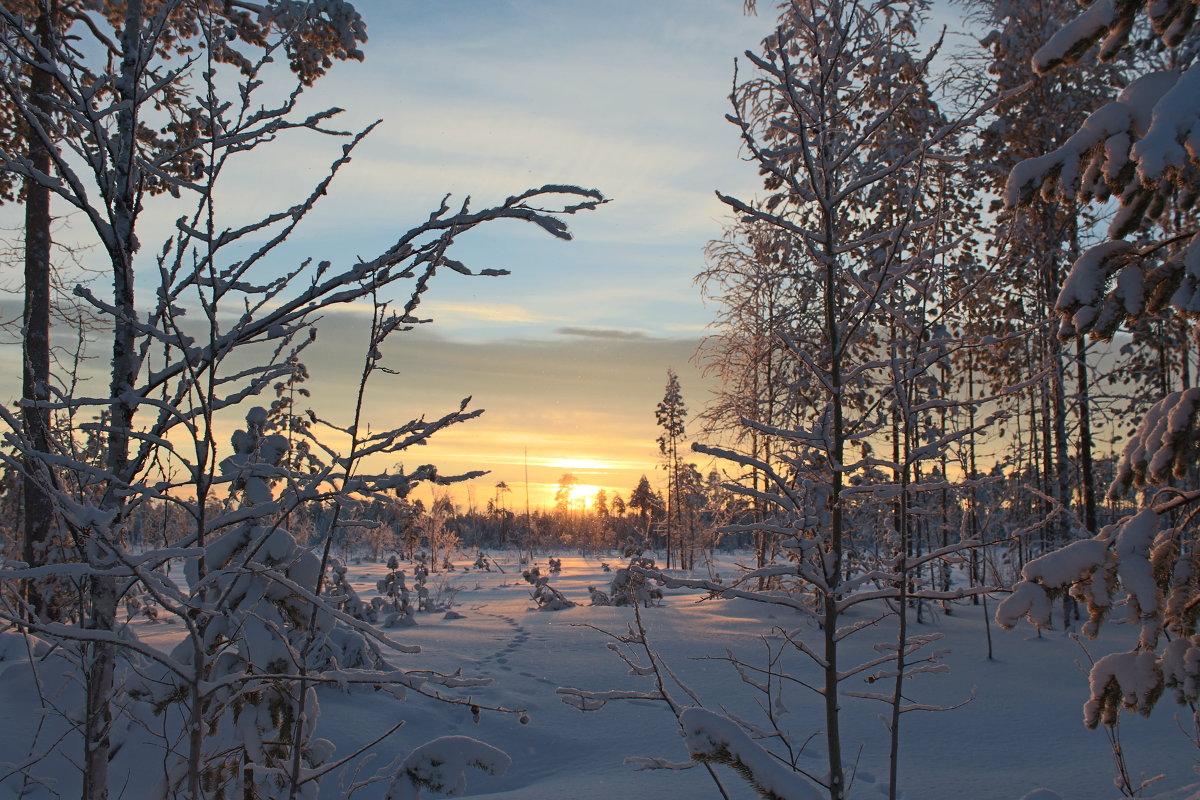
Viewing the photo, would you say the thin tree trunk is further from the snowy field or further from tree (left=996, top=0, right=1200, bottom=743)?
tree (left=996, top=0, right=1200, bottom=743)

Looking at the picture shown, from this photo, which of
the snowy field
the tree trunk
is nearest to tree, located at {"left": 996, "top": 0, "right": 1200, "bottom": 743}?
the snowy field

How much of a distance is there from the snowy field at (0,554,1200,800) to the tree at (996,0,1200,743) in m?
0.71

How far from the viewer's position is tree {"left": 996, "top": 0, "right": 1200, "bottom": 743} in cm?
226

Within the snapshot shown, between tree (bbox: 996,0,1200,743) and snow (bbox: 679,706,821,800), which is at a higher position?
tree (bbox: 996,0,1200,743)

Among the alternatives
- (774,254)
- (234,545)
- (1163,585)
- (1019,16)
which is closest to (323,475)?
(234,545)

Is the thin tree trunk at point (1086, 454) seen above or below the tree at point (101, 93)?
below

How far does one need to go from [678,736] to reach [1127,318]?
13.0 ft

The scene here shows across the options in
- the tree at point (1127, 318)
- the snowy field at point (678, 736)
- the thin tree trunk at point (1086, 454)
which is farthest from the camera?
the thin tree trunk at point (1086, 454)

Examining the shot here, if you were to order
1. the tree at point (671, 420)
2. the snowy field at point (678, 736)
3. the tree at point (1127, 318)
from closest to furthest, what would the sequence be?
the tree at point (1127, 318) → the snowy field at point (678, 736) → the tree at point (671, 420)

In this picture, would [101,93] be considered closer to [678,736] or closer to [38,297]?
[38,297]

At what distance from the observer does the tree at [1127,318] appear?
7.40 feet

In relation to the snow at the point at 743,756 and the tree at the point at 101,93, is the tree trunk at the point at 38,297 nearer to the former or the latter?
the tree at the point at 101,93

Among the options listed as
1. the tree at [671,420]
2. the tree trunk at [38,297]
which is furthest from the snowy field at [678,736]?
the tree at [671,420]

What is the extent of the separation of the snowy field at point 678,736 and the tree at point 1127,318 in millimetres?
714
